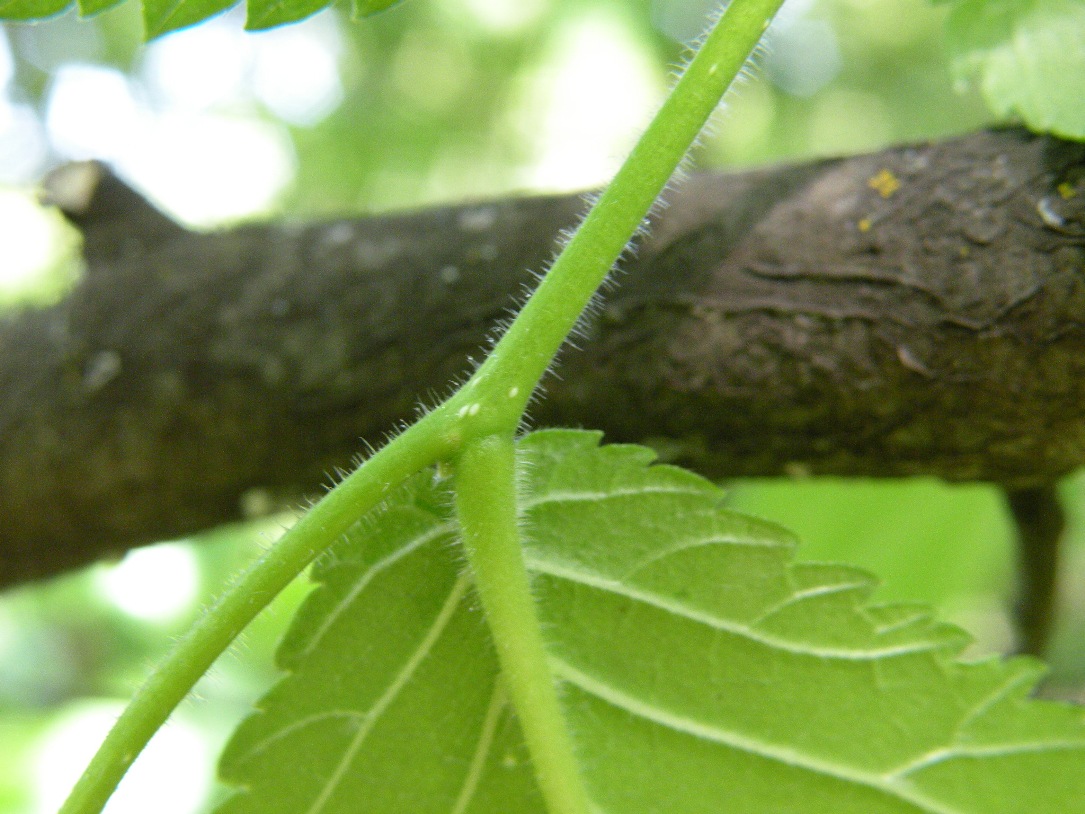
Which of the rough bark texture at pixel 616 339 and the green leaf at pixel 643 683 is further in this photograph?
the rough bark texture at pixel 616 339

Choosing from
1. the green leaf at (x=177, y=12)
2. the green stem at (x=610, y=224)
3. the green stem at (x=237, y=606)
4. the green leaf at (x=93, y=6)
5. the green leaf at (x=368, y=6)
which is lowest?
the green stem at (x=237, y=606)

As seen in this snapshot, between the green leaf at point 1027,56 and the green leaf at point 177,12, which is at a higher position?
the green leaf at point 1027,56

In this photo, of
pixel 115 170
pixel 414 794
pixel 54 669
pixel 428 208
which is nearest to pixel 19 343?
pixel 115 170

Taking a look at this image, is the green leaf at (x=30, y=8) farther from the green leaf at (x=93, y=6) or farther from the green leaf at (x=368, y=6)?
the green leaf at (x=368, y=6)

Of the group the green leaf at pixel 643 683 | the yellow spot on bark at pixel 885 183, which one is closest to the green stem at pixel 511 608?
the green leaf at pixel 643 683

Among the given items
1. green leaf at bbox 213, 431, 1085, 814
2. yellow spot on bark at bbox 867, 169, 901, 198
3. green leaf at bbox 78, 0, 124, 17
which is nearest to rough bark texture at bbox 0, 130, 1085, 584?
yellow spot on bark at bbox 867, 169, 901, 198

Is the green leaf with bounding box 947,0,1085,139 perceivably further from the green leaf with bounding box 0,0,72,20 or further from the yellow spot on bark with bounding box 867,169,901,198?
the green leaf with bounding box 0,0,72,20
